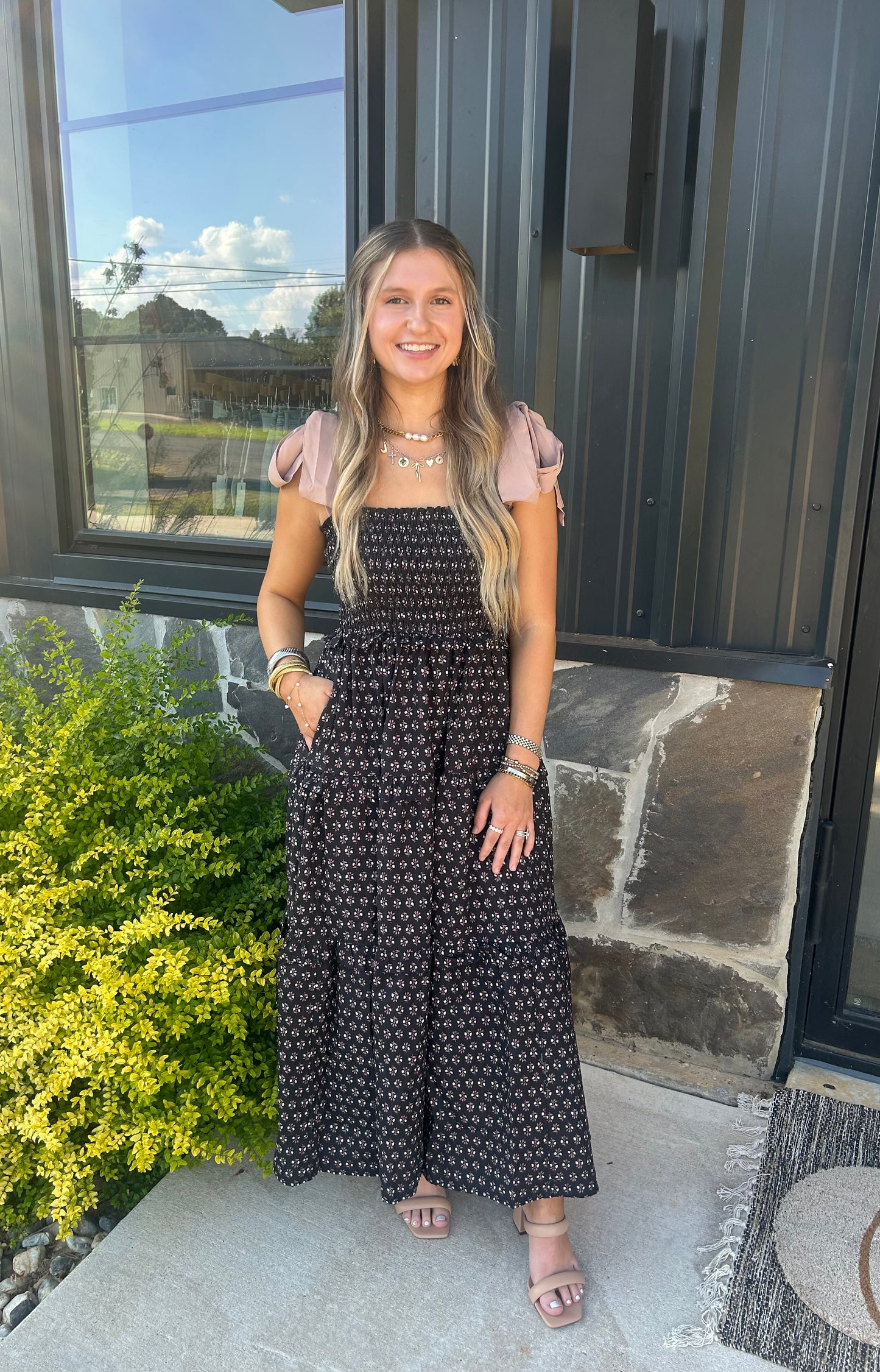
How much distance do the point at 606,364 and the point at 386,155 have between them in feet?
2.60

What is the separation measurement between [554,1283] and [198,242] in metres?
2.82

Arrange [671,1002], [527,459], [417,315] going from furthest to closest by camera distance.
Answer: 1. [671,1002]
2. [527,459]
3. [417,315]

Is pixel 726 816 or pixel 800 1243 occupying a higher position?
pixel 726 816

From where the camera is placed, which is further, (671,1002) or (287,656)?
(671,1002)

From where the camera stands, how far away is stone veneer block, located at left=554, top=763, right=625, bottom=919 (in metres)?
2.40

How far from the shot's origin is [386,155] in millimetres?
2404

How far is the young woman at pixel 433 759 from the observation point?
66.7 inches

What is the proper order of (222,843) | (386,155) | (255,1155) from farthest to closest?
(386,155), (222,843), (255,1155)

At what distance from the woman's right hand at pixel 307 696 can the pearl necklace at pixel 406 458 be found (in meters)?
0.42

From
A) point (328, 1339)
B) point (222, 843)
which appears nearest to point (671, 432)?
point (222, 843)

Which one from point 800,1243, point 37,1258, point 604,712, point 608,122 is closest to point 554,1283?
point 800,1243

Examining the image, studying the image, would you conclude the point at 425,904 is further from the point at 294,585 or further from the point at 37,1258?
the point at 37,1258

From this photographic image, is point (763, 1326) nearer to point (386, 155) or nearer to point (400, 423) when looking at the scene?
point (400, 423)

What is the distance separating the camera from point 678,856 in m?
2.34
